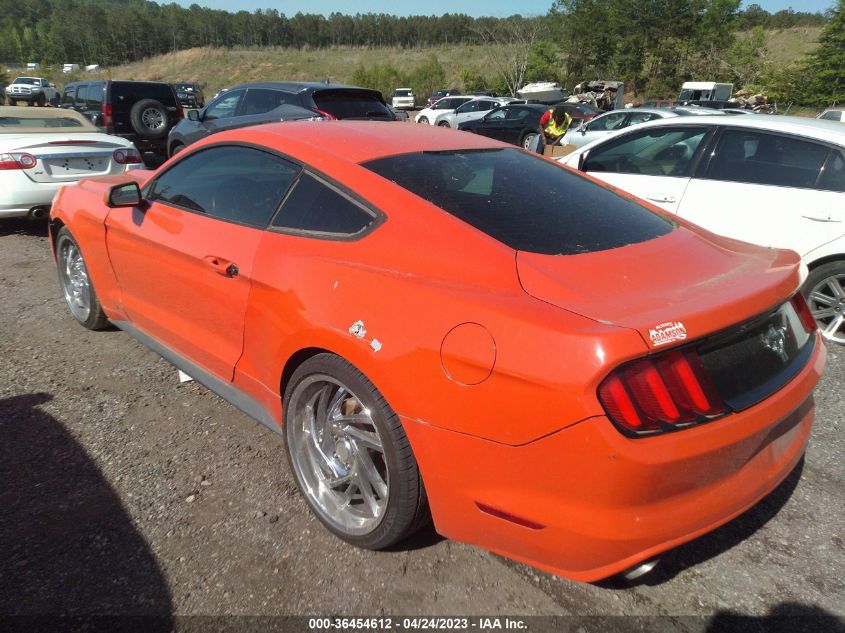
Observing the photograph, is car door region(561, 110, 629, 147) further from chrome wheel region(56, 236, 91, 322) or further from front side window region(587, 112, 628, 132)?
chrome wheel region(56, 236, 91, 322)

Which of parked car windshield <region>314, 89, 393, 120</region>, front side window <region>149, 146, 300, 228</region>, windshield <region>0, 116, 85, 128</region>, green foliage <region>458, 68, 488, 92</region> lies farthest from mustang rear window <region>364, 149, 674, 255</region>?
green foliage <region>458, 68, 488, 92</region>

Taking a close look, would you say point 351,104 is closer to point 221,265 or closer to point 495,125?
point 221,265

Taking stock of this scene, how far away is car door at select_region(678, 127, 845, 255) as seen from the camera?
4.09 meters

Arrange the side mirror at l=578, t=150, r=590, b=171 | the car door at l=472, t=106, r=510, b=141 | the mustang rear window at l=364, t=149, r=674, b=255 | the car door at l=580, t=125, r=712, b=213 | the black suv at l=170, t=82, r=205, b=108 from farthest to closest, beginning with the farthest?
1. the black suv at l=170, t=82, r=205, b=108
2. the car door at l=472, t=106, r=510, b=141
3. the side mirror at l=578, t=150, r=590, b=171
4. the car door at l=580, t=125, r=712, b=213
5. the mustang rear window at l=364, t=149, r=674, b=255

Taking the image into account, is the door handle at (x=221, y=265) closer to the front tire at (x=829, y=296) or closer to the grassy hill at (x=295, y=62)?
the front tire at (x=829, y=296)

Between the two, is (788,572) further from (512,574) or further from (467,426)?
(467,426)

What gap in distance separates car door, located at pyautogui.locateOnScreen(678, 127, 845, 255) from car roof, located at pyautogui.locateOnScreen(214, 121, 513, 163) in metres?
2.30

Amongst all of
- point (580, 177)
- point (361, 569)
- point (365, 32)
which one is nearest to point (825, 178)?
point (580, 177)

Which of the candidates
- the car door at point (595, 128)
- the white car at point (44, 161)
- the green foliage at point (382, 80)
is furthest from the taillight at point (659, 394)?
the green foliage at point (382, 80)

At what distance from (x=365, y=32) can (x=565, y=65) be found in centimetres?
5396

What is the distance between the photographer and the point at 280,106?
342 inches

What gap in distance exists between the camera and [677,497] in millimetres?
1664

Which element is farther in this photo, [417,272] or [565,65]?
[565,65]

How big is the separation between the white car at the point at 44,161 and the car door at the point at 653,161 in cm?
507
